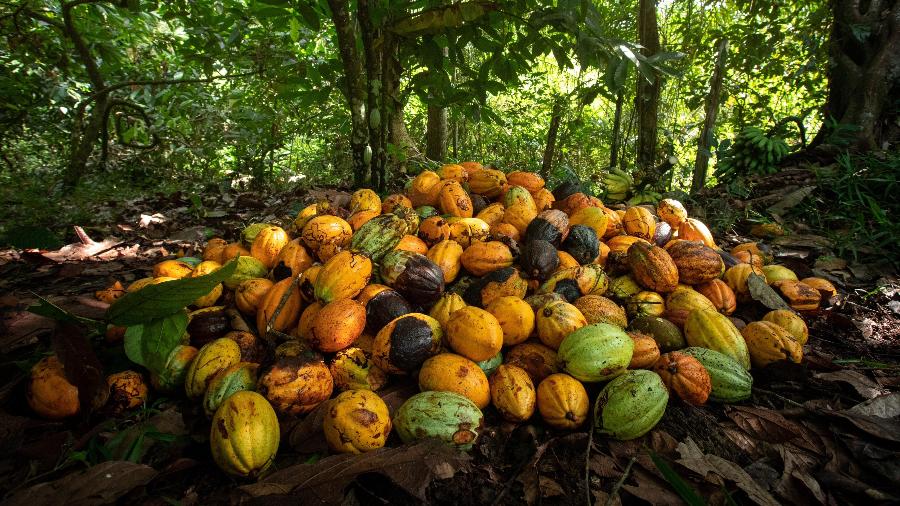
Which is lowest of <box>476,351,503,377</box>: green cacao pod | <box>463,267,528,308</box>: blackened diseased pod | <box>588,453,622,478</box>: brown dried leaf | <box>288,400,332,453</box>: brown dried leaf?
<box>588,453,622,478</box>: brown dried leaf

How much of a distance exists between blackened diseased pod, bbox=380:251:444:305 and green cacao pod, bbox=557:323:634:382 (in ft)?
2.16

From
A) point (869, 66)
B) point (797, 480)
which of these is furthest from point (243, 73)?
point (869, 66)

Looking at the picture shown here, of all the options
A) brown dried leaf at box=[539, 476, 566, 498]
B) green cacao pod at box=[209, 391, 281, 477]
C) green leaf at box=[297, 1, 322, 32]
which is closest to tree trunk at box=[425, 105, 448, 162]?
green leaf at box=[297, 1, 322, 32]

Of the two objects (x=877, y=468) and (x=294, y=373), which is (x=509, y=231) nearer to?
(x=294, y=373)

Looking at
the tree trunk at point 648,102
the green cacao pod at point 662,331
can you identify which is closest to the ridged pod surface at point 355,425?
the green cacao pod at point 662,331

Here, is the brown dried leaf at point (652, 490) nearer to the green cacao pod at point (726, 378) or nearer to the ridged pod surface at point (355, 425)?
the green cacao pod at point (726, 378)

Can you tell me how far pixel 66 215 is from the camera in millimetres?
3855

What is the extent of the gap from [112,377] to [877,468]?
9.15ft

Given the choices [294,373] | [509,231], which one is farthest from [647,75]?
[294,373]

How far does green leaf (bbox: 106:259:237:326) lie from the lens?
158 centimetres

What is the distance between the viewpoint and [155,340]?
160cm

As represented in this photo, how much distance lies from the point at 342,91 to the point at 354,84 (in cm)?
39

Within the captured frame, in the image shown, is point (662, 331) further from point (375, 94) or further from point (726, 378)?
point (375, 94)

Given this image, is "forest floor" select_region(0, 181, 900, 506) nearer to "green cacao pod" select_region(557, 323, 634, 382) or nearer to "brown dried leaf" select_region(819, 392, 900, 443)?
"brown dried leaf" select_region(819, 392, 900, 443)
